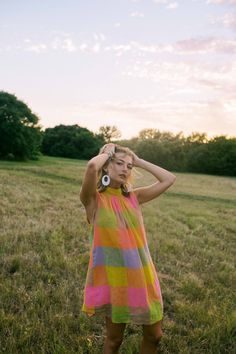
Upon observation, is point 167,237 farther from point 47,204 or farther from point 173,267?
point 47,204

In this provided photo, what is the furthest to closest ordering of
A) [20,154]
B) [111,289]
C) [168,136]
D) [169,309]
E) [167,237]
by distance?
[168,136] < [20,154] < [167,237] < [169,309] < [111,289]

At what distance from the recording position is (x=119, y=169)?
3127 mm

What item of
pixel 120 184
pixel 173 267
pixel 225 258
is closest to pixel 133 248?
pixel 120 184

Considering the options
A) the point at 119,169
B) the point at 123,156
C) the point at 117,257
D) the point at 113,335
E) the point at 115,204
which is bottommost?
the point at 113,335

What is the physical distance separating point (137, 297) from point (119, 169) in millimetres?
1113

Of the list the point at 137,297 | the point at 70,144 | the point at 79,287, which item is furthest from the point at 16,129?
the point at 137,297

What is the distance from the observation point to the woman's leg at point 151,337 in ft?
10.0

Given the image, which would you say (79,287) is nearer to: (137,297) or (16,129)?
(137,297)

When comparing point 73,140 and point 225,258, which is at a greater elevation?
point 73,140

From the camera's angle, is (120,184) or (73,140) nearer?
(120,184)

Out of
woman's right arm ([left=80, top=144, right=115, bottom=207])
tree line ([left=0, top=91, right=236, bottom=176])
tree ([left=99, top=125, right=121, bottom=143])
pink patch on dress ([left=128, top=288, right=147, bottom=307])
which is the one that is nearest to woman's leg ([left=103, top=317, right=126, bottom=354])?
pink patch on dress ([left=128, top=288, right=147, bottom=307])

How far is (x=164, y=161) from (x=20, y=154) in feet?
107

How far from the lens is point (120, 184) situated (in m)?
3.17

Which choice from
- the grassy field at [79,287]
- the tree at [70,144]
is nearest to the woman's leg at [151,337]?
the grassy field at [79,287]
